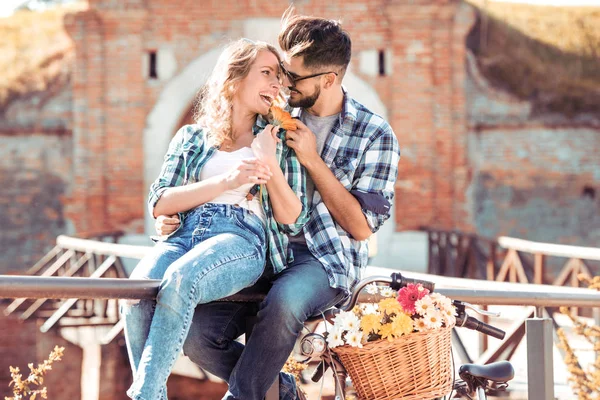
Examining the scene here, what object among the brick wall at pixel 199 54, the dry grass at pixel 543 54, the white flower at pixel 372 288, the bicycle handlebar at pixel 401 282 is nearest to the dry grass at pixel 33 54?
the brick wall at pixel 199 54

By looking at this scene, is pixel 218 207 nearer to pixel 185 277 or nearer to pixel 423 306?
pixel 185 277

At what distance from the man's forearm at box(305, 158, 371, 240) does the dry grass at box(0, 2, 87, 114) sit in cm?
1058

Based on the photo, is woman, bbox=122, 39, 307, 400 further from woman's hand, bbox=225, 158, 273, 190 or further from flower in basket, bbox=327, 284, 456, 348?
flower in basket, bbox=327, 284, 456, 348

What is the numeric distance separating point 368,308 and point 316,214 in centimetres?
52

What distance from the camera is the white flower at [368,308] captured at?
2.55 meters

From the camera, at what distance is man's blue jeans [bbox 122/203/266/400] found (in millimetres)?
2447

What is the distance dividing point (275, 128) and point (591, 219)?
11.0 m

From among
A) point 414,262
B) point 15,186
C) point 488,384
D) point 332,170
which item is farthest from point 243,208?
point 15,186

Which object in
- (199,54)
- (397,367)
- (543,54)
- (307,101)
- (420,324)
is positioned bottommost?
(397,367)

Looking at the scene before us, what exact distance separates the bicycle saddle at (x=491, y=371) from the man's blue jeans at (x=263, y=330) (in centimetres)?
46

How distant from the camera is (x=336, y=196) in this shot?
115 inches

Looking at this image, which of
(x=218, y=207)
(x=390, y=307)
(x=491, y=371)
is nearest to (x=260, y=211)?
(x=218, y=207)

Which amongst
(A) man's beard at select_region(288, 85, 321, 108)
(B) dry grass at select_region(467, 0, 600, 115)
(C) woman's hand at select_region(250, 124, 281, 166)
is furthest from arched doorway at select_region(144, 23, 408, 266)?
(C) woman's hand at select_region(250, 124, 281, 166)

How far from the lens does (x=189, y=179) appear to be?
2973mm
